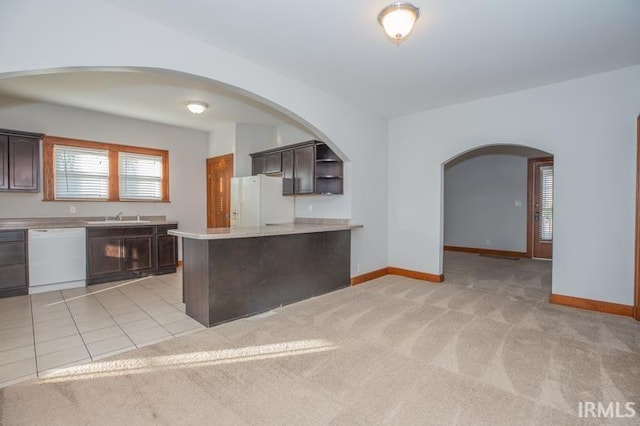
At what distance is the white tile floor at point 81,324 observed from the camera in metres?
2.55

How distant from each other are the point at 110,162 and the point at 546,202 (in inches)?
359

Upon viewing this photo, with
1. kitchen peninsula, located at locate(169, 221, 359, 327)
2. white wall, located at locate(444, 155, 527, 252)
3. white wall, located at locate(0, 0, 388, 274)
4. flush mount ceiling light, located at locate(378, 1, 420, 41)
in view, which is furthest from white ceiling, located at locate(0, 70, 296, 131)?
white wall, located at locate(444, 155, 527, 252)

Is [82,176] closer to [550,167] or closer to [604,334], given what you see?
[604,334]

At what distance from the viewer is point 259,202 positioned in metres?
5.06

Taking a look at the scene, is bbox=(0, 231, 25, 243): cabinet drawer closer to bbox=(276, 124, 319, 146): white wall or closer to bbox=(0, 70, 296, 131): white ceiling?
bbox=(0, 70, 296, 131): white ceiling

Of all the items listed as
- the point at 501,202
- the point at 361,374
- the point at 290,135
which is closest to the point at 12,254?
the point at 290,135

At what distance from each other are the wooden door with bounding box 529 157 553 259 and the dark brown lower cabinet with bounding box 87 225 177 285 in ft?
25.8

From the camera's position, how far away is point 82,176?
17.3ft

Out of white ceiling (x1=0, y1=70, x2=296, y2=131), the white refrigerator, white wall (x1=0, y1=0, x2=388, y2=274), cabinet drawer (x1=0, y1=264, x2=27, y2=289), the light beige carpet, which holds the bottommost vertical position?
the light beige carpet

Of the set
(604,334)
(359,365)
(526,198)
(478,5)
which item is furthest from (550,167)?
(359,365)

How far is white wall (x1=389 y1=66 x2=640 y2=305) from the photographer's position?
11.5 feet

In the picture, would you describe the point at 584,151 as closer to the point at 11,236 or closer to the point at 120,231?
the point at 120,231

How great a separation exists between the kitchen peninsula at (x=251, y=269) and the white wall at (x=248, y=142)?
8.01 ft

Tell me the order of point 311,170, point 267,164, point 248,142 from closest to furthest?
point 311,170
point 267,164
point 248,142
